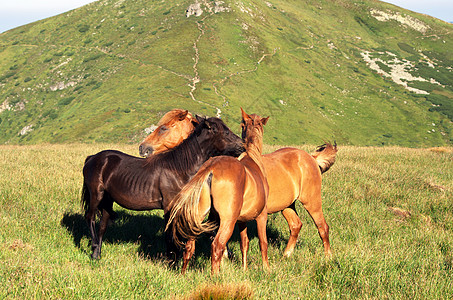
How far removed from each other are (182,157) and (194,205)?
1478 millimetres

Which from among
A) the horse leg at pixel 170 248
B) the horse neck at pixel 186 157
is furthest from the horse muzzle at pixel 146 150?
the horse leg at pixel 170 248

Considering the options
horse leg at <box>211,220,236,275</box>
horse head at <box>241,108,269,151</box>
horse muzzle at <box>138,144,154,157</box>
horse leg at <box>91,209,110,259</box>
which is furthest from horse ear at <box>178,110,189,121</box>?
horse leg at <box>211,220,236,275</box>

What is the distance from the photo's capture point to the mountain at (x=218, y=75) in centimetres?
5750

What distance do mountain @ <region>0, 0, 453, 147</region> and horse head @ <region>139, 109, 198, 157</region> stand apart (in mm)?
38546

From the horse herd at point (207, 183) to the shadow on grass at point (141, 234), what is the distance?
49 cm

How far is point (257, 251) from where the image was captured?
6.46 meters

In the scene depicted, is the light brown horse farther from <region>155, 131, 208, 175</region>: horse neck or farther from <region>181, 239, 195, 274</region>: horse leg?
<region>155, 131, 208, 175</region>: horse neck

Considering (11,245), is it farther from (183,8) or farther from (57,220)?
(183,8)

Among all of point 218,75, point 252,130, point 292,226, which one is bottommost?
point 218,75

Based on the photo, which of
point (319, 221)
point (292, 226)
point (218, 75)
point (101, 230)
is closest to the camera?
point (101, 230)

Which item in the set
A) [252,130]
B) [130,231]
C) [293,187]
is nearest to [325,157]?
[293,187]

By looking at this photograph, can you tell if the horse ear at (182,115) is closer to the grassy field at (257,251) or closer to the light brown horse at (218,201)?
the grassy field at (257,251)

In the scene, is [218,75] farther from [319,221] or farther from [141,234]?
[319,221]

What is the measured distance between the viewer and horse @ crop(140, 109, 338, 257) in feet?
20.3
